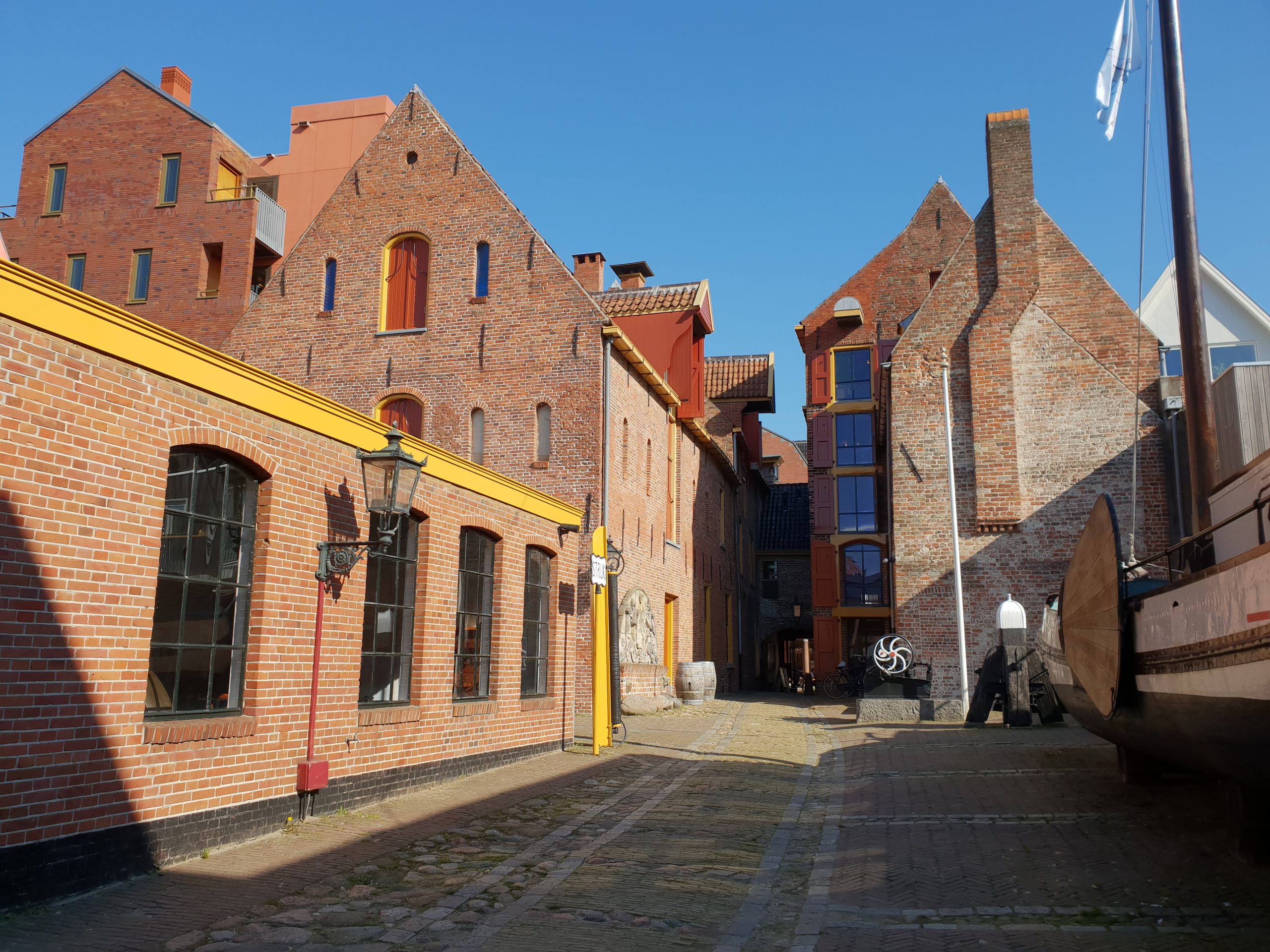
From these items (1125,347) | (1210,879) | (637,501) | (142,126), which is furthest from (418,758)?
(142,126)

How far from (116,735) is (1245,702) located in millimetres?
6179

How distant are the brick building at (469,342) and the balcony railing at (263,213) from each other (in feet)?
30.1

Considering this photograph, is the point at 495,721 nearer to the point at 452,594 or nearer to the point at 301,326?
the point at 452,594

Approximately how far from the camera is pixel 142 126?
89.0ft

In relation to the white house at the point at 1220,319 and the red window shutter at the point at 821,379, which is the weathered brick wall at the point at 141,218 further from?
the white house at the point at 1220,319

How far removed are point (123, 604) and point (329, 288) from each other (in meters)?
14.8

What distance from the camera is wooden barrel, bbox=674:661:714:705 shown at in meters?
19.6

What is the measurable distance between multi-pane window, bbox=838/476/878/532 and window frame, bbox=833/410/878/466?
0.49 metres

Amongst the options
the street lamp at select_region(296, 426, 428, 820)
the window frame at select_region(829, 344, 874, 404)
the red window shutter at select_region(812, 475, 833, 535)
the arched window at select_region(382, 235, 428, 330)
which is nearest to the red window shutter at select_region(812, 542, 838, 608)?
the red window shutter at select_region(812, 475, 833, 535)

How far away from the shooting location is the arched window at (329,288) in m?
19.3

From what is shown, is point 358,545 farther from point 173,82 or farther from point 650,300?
point 173,82

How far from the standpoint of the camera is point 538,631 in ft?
39.3

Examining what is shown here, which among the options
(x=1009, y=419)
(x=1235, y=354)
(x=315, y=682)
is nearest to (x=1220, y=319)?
(x=1235, y=354)

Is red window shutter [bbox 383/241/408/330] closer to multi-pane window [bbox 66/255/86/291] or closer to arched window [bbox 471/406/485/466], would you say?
arched window [bbox 471/406/485/466]
